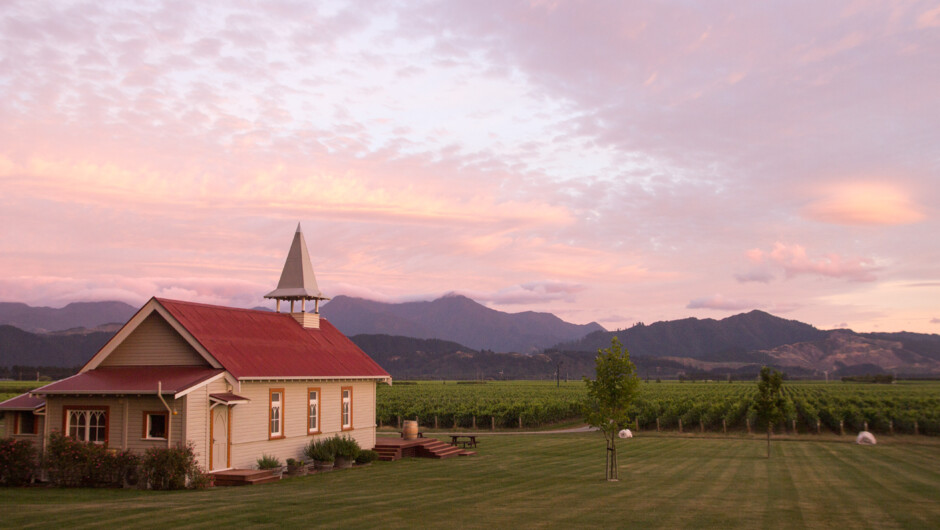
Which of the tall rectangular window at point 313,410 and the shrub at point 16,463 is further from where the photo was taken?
the tall rectangular window at point 313,410

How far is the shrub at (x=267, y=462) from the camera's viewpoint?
25062 millimetres

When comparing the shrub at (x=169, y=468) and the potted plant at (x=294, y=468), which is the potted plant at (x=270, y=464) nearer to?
the potted plant at (x=294, y=468)

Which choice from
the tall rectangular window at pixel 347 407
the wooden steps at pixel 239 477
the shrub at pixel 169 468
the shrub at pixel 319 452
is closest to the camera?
the shrub at pixel 169 468

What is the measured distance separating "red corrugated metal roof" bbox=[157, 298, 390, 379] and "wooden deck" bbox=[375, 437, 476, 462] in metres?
3.20

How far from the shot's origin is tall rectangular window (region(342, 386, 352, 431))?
31005 millimetres

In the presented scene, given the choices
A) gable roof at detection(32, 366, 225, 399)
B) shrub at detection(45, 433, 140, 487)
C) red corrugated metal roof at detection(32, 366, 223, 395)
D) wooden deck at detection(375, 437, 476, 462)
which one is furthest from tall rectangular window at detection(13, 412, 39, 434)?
wooden deck at detection(375, 437, 476, 462)

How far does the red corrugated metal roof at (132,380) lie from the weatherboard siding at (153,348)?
0.23 metres

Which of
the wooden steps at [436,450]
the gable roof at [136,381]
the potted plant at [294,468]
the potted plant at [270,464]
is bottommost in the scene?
the wooden steps at [436,450]

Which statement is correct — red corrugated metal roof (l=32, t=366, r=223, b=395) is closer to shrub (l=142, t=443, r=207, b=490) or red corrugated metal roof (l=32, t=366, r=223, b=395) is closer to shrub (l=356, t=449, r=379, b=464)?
shrub (l=142, t=443, r=207, b=490)

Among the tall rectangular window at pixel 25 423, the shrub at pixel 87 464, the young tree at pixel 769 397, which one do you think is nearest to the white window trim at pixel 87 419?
the shrub at pixel 87 464

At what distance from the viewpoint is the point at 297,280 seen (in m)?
32.8

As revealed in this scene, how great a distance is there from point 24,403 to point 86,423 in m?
3.17

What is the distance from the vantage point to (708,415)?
2104 inches

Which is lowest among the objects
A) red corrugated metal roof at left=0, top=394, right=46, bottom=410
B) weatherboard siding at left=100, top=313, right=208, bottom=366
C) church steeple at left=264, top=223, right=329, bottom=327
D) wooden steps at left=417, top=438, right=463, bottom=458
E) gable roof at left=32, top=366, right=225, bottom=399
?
wooden steps at left=417, top=438, right=463, bottom=458
